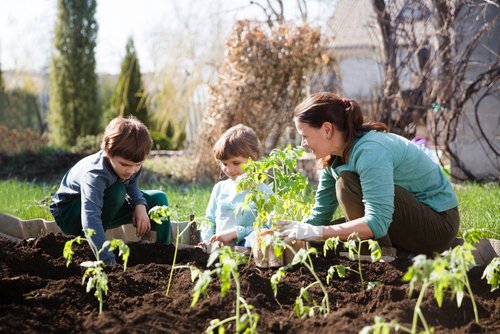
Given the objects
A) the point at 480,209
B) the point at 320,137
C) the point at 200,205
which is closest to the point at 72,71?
the point at 200,205

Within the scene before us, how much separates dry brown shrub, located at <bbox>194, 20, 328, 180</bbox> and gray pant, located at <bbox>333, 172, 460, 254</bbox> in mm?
3967

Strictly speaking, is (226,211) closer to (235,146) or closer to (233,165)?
(233,165)

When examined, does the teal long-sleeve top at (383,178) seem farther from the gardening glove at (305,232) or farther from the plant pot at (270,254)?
the plant pot at (270,254)

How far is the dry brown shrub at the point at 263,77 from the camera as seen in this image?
22.5ft

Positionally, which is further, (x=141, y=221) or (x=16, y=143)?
(x=16, y=143)

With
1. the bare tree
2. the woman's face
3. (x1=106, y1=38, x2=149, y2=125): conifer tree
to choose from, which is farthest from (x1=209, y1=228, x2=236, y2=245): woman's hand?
(x1=106, y1=38, x2=149, y2=125): conifer tree

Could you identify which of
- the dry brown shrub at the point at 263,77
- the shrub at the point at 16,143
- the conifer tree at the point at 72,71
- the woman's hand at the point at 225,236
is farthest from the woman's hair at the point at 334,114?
the conifer tree at the point at 72,71

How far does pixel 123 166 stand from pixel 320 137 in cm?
117

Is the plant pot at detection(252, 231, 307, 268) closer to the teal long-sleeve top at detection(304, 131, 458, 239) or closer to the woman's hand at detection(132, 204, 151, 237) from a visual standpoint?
the teal long-sleeve top at detection(304, 131, 458, 239)

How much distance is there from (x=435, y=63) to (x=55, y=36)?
998 centimetres

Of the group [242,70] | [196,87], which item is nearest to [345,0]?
[196,87]

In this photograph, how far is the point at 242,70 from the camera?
6.94 metres

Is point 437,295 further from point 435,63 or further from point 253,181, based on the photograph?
point 435,63

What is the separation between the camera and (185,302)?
2363 mm
